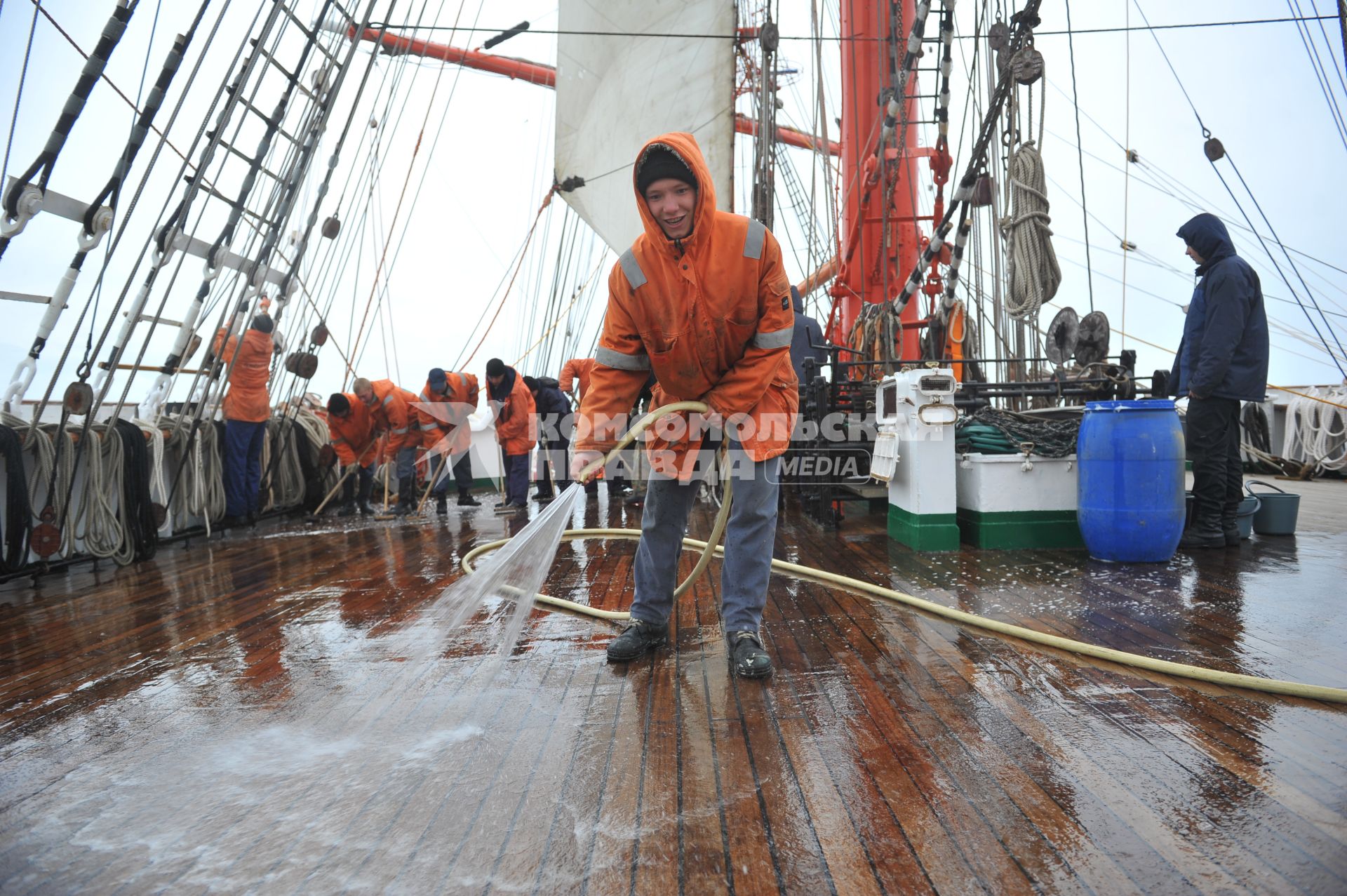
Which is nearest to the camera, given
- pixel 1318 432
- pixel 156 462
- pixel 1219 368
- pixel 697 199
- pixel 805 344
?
pixel 697 199

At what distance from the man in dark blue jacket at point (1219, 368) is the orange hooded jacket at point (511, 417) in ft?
17.4

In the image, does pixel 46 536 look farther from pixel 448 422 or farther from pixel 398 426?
pixel 448 422

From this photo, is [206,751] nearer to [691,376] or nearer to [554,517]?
[554,517]

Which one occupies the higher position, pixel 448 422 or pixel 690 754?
pixel 448 422

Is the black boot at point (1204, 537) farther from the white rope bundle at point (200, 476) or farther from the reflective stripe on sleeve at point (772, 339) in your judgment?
the white rope bundle at point (200, 476)

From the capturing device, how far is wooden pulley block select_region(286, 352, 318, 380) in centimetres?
834

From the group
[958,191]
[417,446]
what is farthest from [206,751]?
[417,446]

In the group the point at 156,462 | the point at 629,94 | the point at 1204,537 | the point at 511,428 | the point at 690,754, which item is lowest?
the point at 690,754

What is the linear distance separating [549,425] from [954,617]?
6229mm

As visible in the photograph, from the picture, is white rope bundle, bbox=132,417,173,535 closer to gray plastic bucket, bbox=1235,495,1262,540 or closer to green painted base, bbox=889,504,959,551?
green painted base, bbox=889,504,959,551

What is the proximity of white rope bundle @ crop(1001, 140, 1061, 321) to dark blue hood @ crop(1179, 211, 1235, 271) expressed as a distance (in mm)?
653

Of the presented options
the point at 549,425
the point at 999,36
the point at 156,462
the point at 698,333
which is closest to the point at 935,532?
the point at 698,333

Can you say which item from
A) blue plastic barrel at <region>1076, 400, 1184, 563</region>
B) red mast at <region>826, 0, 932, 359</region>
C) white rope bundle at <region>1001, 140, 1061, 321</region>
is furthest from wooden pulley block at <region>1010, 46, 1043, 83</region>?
red mast at <region>826, 0, 932, 359</region>

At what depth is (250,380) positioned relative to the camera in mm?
6750
